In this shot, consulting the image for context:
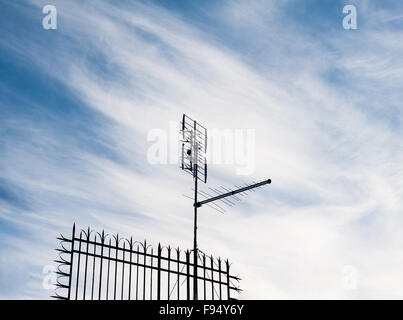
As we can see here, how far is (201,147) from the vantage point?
1473 centimetres
